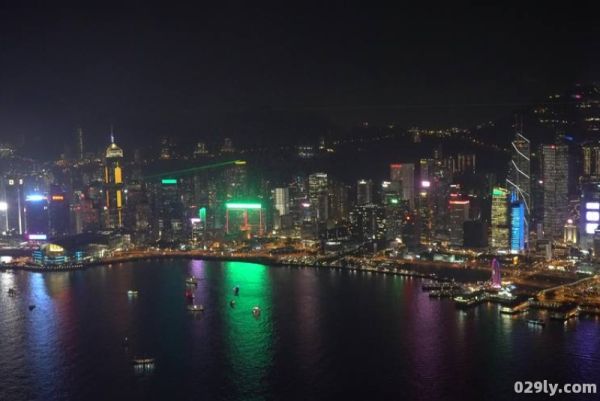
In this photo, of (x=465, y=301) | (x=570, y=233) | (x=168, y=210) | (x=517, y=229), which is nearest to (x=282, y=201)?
(x=168, y=210)

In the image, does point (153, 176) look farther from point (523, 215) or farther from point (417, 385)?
point (417, 385)

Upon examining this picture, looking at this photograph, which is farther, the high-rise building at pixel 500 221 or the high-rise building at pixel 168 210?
the high-rise building at pixel 168 210

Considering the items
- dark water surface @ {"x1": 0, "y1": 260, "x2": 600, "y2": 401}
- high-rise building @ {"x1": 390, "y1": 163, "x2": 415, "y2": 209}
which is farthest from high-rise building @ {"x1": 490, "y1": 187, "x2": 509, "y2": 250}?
dark water surface @ {"x1": 0, "y1": 260, "x2": 600, "y2": 401}

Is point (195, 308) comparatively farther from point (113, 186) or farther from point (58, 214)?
point (113, 186)

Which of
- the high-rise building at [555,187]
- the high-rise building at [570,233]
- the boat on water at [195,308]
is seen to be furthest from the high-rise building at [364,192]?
the boat on water at [195,308]

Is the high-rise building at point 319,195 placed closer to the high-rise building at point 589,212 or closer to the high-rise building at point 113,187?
the high-rise building at point 113,187

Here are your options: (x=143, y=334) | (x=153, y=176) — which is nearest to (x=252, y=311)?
(x=143, y=334)
